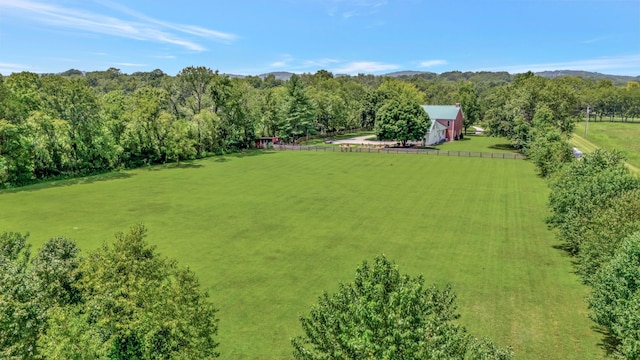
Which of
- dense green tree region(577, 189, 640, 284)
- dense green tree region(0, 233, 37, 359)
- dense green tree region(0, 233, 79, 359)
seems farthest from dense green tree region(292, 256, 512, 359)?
dense green tree region(577, 189, 640, 284)

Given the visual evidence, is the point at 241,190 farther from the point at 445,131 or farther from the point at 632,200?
the point at 445,131

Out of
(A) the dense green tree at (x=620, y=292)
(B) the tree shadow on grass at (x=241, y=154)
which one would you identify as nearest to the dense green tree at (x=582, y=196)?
(A) the dense green tree at (x=620, y=292)

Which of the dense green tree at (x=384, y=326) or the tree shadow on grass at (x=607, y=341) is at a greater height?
the dense green tree at (x=384, y=326)

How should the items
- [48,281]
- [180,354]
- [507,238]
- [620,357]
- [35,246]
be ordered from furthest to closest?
[507,238], [35,246], [48,281], [620,357], [180,354]

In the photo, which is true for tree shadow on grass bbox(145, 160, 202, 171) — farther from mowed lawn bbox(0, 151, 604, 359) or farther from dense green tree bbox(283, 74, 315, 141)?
dense green tree bbox(283, 74, 315, 141)

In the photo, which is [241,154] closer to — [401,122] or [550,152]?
[401,122]

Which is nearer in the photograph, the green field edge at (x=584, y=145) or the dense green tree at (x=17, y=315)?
the dense green tree at (x=17, y=315)

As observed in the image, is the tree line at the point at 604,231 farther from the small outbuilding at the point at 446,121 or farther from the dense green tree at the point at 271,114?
the dense green tree at the point at 271,114

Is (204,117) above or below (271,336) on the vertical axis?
above

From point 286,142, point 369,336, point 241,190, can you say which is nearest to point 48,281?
point 369,336
